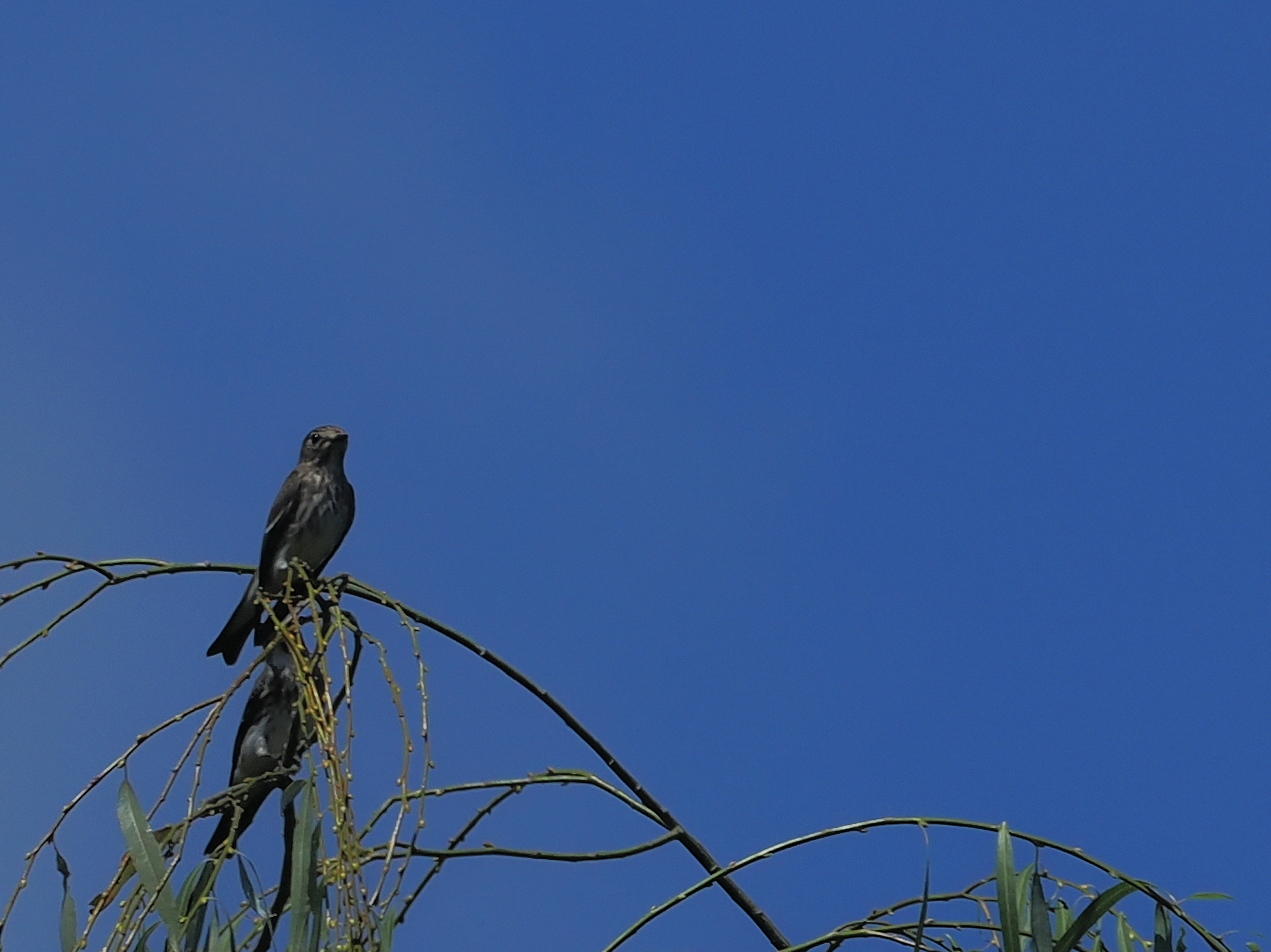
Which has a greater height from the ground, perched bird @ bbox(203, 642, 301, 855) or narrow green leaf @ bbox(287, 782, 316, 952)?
perched bird @ bbox(203, 642, 301, 855)

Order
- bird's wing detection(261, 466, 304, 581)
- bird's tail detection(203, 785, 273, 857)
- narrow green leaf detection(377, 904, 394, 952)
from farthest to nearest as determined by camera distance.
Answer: bird's wing detection(261, 466, 304, 581) → bird's tail detection(203, 785, 273, 857) → narrow green leaf detection(377, 904, 394, 952)

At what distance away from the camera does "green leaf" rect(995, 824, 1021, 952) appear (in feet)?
8.95

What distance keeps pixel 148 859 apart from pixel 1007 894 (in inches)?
57.4

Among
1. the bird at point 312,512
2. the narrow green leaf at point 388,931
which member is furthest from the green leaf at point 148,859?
the bird at point 312,512

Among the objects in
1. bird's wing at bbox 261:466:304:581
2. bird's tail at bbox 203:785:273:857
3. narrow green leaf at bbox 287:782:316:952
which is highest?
bird's wing at bbox 261:466:304:581

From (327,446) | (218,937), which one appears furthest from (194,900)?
(327,446)

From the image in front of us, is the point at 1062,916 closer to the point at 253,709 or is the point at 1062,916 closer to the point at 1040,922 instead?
the point at 1040,922

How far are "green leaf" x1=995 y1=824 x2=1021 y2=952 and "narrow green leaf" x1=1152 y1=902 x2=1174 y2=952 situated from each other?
0.36 meters

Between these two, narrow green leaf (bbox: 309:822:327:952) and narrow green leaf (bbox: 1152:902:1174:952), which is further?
narrow green leaf (bbox: 1152:902:1174:952)

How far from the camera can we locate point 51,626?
282cm

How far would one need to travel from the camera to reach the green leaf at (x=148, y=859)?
107 inches

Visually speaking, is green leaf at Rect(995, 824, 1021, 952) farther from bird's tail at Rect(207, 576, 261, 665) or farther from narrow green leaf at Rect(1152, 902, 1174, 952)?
Result: bird's tail at Rect(207, 576, 261, 665)

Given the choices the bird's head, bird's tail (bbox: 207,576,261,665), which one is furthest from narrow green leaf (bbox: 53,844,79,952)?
the bird's head

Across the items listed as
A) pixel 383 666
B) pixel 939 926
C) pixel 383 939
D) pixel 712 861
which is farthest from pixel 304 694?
pixel 939 926
